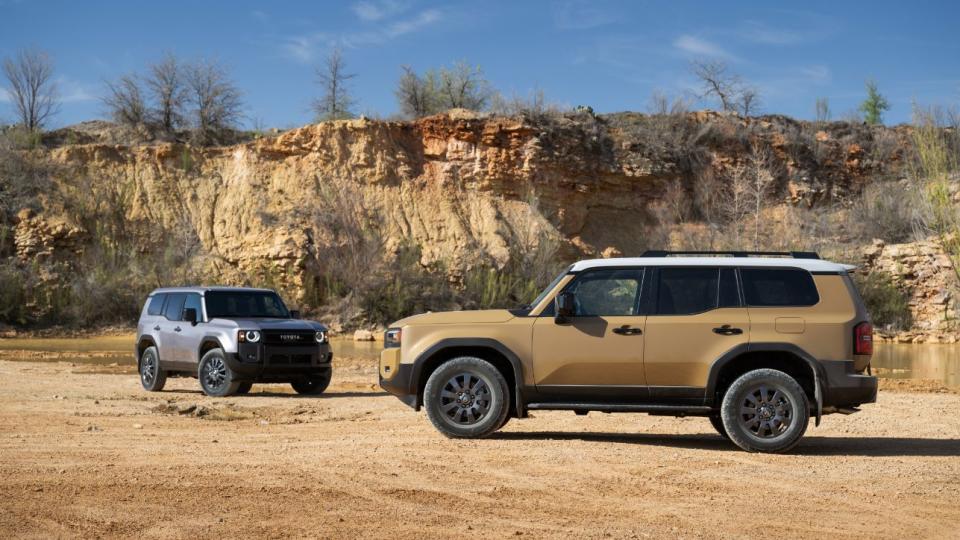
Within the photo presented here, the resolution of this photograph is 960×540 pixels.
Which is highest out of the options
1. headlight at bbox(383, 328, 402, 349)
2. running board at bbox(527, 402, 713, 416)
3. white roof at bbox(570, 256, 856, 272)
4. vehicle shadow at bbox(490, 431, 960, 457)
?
white roof at bbox(570, 256, 856, 272)

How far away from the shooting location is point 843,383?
1069 centimetres

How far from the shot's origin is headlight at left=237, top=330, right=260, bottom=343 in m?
16.7

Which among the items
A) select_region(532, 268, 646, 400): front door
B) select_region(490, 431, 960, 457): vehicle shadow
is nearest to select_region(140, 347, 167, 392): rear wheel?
select_region(490, 431, 960, 457): vehicle shadow

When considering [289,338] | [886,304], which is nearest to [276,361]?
[289,338]

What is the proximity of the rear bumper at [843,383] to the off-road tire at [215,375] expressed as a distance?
372 inches

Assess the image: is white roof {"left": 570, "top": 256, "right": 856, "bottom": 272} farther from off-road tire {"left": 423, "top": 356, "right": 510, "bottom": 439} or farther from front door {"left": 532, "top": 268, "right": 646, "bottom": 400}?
off-road tire {"left": 423, "top": 356, "right": 510, "bottom": 439}

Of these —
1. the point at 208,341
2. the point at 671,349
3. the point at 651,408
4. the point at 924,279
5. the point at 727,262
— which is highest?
the point at 924,279

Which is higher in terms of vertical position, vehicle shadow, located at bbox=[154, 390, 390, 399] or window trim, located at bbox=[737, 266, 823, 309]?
window trim, located at bbox=[737, 266, 823, 309]

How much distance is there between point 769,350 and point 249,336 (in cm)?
869

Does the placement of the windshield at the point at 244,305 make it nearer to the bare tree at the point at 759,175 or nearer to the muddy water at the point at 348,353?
the muddy water at the point at 348,353

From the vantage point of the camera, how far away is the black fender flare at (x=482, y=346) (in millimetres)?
11234

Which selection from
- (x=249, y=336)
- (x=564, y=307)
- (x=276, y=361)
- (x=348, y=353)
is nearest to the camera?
(x=564, y=307)

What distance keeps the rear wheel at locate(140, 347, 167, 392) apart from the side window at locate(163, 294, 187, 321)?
616 mm

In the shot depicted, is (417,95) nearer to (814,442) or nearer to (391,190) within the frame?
(391,190)
